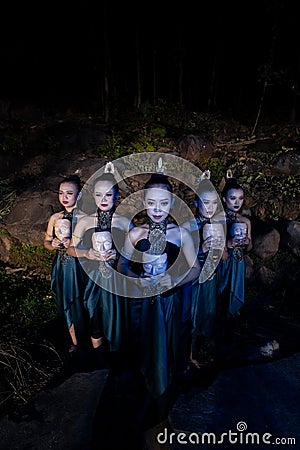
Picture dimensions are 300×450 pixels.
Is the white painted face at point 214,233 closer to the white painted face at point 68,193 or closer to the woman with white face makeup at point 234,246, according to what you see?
the woman with white face makeup at point 234,246

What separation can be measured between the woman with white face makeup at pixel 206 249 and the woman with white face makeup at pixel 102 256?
78 centimetres

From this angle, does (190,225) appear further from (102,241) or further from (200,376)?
(200,376)

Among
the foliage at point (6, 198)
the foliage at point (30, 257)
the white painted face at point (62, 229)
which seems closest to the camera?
the white painted face at point (62, 229)

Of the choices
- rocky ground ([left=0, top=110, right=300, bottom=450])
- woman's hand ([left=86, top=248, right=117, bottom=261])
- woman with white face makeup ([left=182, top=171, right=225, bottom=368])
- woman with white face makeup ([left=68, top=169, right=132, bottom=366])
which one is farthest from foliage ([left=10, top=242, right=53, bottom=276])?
woman with white face makeup ([left=182, top=171, right=225, bottom=368])

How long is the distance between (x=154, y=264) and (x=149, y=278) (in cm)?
14

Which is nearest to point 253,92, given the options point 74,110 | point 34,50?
point 74,110

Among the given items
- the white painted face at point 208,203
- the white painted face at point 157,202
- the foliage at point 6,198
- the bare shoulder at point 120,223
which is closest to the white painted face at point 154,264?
the white painted face at point 157,202

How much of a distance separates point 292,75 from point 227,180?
7.34 m

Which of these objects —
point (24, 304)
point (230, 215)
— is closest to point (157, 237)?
point (230, 215)

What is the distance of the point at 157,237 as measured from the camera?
356 cm

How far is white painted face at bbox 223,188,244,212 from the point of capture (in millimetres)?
3996

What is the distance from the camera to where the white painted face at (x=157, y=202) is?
345cm

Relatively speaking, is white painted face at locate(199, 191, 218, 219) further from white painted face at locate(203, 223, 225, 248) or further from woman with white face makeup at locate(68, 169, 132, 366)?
woman with white face makeup at locate(68, 169, 132, 366)

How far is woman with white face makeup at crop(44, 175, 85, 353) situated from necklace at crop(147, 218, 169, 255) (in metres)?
0.98
